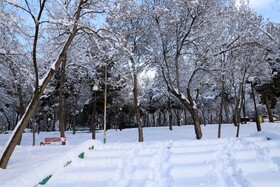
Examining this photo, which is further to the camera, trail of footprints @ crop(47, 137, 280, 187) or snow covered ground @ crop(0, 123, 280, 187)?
trail of footprints @ crop(47, 137, 280, 187)

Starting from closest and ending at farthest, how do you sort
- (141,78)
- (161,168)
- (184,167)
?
(184,167)
(161,168)
(141,78)

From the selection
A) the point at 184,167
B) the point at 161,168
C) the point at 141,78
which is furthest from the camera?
the point at 141,78

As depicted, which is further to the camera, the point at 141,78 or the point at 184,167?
the point at 141,78

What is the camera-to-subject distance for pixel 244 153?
775 centimetres

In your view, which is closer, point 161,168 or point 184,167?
point 184,167

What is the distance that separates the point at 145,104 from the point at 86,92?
10.5m

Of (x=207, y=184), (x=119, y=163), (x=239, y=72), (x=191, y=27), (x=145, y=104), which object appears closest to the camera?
(x=207, y=184)

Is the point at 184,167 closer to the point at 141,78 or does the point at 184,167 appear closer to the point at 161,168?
the point at 161,168

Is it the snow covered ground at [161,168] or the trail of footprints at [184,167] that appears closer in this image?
the snow covered ground at [161,168]

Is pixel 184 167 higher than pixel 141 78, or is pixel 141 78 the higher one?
pixel 141 78

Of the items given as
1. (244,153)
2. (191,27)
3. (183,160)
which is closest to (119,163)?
(183,160)

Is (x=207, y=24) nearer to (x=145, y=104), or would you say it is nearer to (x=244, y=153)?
(x=244, y=153)

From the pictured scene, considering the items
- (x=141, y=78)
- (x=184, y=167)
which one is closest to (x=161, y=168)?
(x=184, y=167)

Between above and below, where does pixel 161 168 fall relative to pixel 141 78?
below
